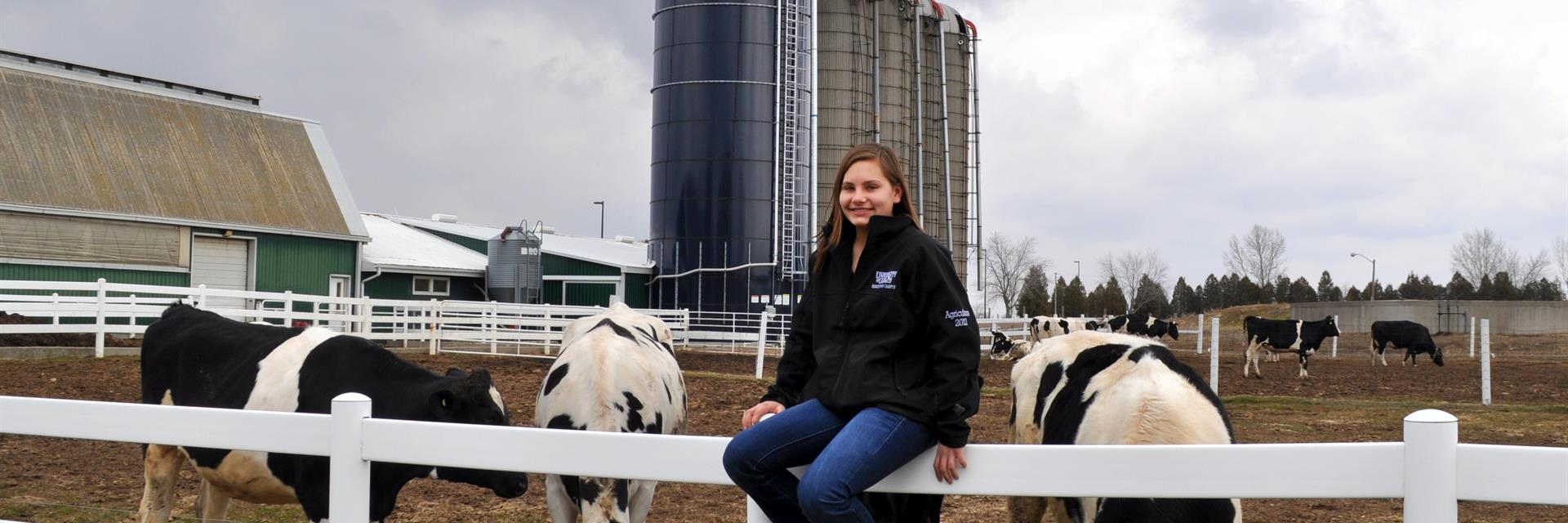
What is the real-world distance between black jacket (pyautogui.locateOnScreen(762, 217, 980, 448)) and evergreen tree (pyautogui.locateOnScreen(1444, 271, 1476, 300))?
82948 millimetres

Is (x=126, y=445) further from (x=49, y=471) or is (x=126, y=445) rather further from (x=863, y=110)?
(x=863, y=110)

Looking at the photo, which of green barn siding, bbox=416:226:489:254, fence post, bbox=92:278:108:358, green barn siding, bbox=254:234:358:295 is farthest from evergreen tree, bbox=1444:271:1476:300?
fence post, bbox=92:278:108:358

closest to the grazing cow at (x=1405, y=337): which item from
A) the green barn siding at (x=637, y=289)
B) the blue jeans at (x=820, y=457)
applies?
the green barn siding at (x=637, y=289)

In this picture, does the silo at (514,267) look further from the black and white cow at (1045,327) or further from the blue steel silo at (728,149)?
the black and white cow at (1045,327)

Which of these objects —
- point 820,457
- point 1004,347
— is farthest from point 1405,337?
point 820,457

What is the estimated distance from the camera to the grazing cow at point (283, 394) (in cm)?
532

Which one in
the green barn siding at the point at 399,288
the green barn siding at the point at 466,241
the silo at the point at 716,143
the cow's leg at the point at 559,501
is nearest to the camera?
the cow's leg at the point at 559,501

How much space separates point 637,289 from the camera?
37562 millimetres

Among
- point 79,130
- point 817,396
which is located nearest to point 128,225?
point 79,130

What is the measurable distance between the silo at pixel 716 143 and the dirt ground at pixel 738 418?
28.9 ft

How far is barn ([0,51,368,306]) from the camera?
25219 millimetres

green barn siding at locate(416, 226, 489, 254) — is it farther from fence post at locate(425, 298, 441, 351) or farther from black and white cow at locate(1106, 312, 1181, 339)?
black and white cow at locate(1106, 312, 1181, 339)

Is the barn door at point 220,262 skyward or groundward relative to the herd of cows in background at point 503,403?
skyward

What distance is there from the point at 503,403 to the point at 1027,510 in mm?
2818
